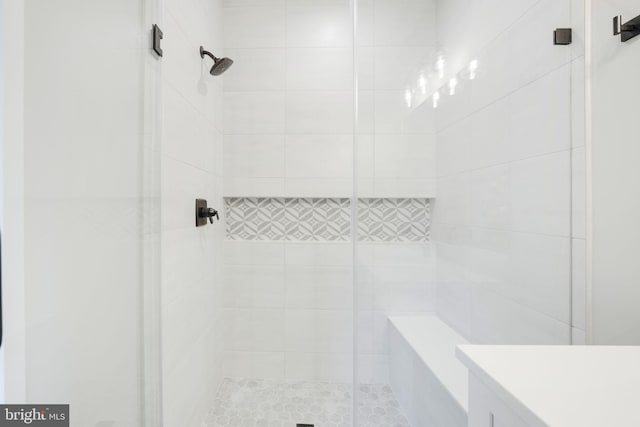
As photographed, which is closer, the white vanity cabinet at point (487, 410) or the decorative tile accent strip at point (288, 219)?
the white vanity cabinet at point (487, 410)

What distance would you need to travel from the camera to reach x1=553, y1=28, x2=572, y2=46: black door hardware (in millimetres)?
859

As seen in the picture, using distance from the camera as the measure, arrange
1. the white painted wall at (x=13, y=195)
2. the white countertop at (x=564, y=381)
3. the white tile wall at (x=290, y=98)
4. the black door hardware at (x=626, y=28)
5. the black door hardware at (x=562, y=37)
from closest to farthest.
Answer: the white countertop at (x=564, y=381) → the white painted wall at (x=13, y=195) → the black door hardware at (x=626, y=28) → the black door hardware at (x=562, y=37) → the white tile wall at (x=290, y=98)

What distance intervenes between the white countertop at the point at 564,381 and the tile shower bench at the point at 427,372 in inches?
19.0

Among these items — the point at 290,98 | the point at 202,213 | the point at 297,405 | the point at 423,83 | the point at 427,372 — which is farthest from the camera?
the point at 290,98

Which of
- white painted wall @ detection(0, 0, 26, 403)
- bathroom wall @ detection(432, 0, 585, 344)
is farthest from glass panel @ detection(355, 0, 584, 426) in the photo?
white painted wall @ detection(0, 0, 26, 403)

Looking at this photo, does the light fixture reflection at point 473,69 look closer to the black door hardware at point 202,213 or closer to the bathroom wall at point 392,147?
the bathroom wall at point 392,147

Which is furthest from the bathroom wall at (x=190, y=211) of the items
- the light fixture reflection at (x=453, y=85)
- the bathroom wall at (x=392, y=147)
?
the light fixture reflection at (x=453, y=85)

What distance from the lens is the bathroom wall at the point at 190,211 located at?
3.36ft

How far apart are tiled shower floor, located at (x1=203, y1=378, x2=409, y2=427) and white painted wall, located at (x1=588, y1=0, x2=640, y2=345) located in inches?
30.8

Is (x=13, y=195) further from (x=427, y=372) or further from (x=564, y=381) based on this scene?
(x=427, y=372)

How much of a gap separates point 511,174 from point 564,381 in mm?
721

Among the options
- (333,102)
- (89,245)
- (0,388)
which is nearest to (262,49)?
(333,102)

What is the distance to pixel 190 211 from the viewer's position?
1.22 m

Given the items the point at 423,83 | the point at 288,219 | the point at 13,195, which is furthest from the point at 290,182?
the point at 13,195
